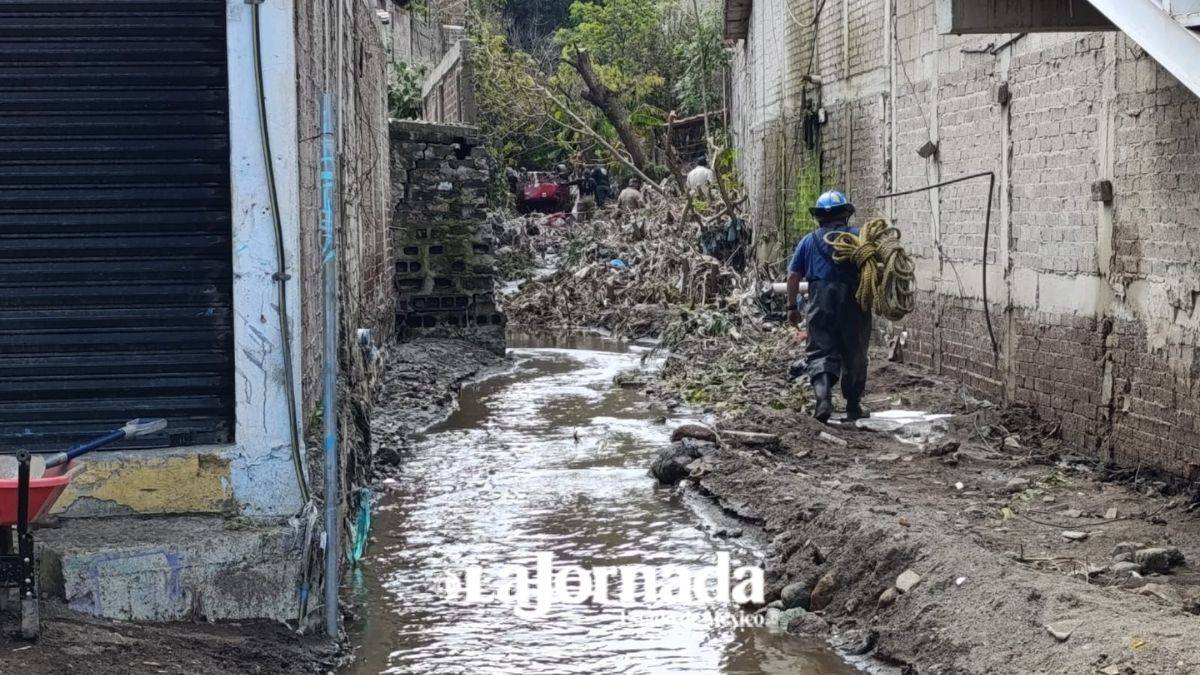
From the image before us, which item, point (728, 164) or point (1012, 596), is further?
point (728, 164)

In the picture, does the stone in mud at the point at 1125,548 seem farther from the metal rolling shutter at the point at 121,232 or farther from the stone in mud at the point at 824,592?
the metal rolling shutter at the point at 121,232

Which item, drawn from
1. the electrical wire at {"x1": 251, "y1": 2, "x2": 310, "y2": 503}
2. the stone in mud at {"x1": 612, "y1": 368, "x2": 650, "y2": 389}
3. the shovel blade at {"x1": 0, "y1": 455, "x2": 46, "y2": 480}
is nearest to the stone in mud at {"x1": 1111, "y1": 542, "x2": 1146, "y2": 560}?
the electrical wire at {"x1": 251, "y1": 2, "x2": 310, "y2": 503}

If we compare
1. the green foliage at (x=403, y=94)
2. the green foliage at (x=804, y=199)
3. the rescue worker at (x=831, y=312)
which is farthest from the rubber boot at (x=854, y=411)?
the green foliage at (x=403, y=94)

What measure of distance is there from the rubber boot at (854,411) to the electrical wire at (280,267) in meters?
5.59

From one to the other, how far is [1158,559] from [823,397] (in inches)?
173

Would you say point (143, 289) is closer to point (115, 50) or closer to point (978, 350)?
point (115, 50)

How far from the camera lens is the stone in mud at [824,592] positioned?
6645 millimetres

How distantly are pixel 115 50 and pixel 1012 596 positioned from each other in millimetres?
4351

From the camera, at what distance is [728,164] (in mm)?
23969

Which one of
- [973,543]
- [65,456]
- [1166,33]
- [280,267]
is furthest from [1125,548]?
[65,456]

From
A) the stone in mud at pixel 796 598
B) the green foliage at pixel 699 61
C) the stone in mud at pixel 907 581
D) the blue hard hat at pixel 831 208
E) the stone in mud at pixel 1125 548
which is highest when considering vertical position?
the green foliage at pixel 699 61

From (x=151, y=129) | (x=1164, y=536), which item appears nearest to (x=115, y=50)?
(x=151, y=129)

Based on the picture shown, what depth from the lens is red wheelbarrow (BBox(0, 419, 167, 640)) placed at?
183 inches

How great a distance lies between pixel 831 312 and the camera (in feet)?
33.8
